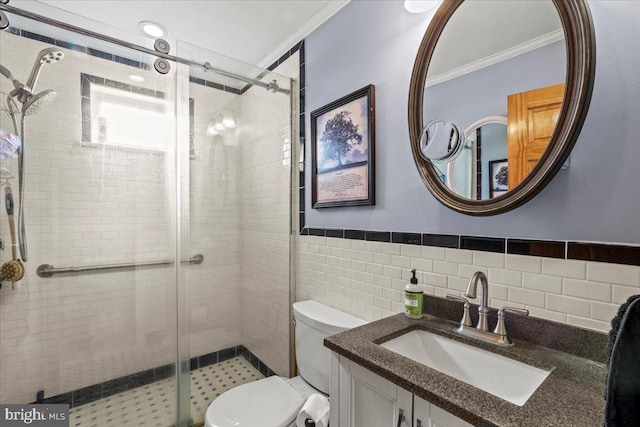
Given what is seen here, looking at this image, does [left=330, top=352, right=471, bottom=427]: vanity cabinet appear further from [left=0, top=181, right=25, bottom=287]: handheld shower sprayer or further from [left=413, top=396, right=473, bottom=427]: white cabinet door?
[left=0, top=181, right=25, bottom=287]: handheld shower sprayer

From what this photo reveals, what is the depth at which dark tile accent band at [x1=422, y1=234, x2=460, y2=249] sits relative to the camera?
1096 mm

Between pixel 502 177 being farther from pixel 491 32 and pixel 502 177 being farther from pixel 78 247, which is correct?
pixel 78 247

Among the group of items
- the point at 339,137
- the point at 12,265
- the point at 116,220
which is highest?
the point at 339,137

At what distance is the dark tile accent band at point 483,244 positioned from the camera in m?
0.98

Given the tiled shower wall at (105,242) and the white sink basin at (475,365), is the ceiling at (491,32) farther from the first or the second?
the tiled shower wall at (105,242)

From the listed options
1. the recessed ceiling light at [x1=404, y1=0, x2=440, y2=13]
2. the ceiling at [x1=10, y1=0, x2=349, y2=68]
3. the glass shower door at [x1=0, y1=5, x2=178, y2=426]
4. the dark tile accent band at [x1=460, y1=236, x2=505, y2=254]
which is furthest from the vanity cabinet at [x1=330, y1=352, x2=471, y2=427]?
the ceiling at [x1=10, y1=0, x2=349, y2=68]

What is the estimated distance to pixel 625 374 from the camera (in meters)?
0.49

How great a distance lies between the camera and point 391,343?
1.03 metres

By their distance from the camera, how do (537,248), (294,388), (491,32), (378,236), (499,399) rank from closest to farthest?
(499,399)
(537,248)
(491,32)
(378,236)
(294,388)

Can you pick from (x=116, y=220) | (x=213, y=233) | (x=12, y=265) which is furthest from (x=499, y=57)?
(x=12, y=265)

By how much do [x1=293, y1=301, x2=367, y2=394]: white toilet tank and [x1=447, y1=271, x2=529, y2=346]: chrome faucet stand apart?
53 cm

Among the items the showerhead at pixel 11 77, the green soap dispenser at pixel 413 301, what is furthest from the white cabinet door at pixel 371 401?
the showerhead at pixel 11 77

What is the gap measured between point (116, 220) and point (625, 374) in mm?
1978

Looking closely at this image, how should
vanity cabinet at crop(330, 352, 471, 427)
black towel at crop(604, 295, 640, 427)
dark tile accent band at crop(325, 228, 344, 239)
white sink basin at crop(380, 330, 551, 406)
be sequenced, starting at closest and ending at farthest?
1. black towel at crop(604, 295, 640, 427)
2. vanity cabinet at crop(330, 352, 471, 427)
3. white sink basin at crop(380, 330, 551, 406)
4. dark tile accent band at crop(325, 228, 344, 239)
